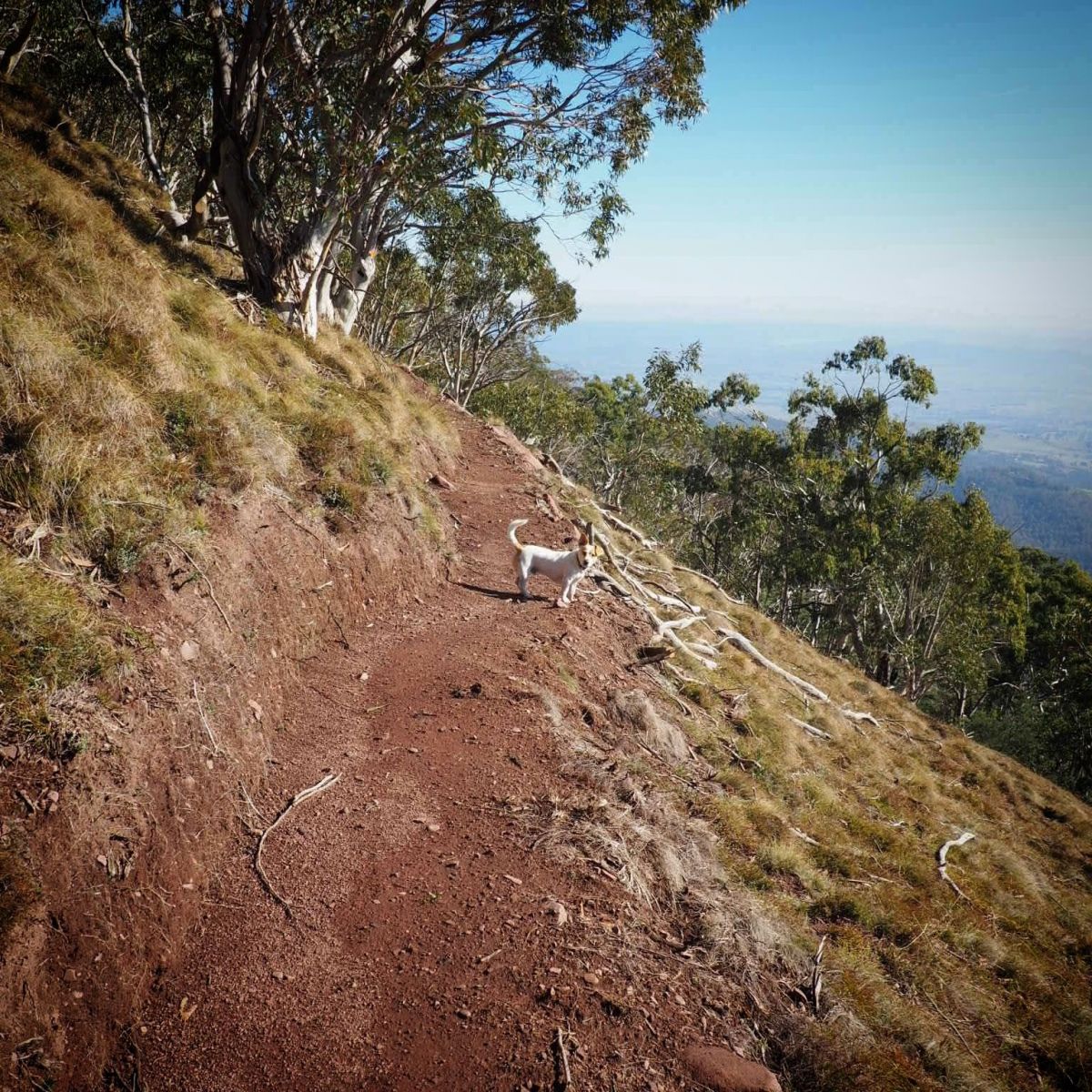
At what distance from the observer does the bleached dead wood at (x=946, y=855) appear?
969 centimetres

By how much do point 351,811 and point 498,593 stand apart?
17.1ft

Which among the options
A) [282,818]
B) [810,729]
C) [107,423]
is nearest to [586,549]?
[282,818]

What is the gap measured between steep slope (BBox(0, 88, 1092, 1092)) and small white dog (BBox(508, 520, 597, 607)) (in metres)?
0.37

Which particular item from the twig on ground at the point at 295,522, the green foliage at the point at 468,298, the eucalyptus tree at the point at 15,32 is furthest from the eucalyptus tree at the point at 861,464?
the eucalyptus tree at the point at 15,32

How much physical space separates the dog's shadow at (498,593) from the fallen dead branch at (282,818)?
4.70 metres

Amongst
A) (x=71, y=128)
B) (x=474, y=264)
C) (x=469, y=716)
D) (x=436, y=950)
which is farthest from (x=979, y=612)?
(x=71, y=128)

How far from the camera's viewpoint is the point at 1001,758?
20.9 meters

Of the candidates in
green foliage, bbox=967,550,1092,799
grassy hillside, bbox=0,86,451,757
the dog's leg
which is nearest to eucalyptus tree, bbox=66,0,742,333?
grassy hillside, bbox=0,86,451,757

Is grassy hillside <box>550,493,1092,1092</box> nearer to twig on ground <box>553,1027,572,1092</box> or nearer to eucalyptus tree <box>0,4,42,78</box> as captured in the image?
twig on ground <box>553,1027,572,1092</box>

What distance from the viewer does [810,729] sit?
514 inches

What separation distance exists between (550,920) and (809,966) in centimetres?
252

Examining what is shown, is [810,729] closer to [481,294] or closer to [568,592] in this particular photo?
[568,592]

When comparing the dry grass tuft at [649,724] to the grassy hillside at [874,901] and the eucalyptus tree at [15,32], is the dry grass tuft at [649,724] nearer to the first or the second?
the grassy hillside at [874,901]

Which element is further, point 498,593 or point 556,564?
point 498,593
